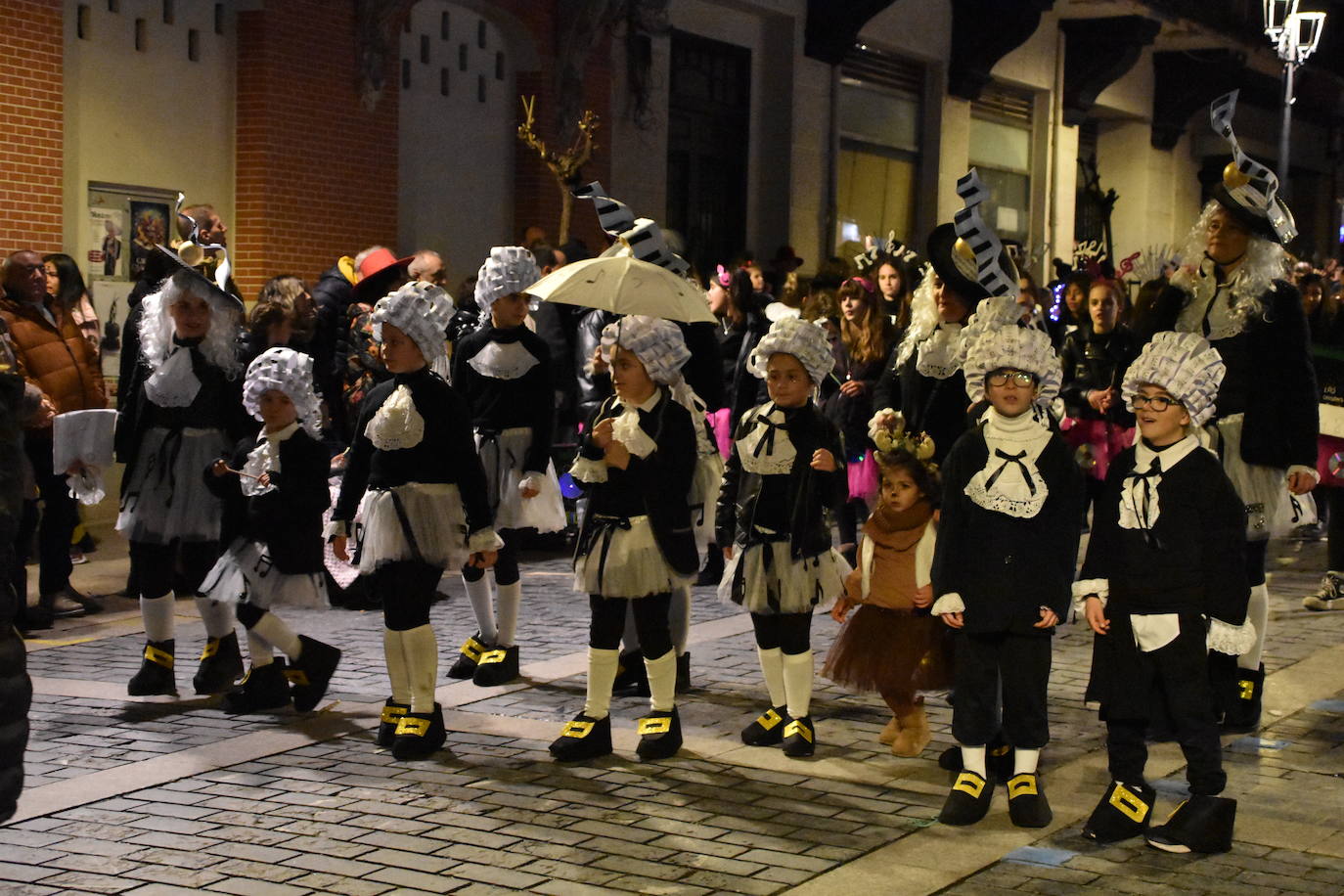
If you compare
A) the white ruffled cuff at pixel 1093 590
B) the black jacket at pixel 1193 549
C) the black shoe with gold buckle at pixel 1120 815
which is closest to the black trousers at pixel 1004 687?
the white ruffled cuff at pixel 1093 590

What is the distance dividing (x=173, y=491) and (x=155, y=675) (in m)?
0.81

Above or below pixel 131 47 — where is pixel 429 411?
below

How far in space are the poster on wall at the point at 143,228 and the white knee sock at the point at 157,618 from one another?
6158 mm

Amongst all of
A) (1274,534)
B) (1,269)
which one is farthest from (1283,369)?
(1,269)

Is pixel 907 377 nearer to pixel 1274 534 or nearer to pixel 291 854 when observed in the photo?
pixel 1274 534

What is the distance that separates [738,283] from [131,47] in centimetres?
506

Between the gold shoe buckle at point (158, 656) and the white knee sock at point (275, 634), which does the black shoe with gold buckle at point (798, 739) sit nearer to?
the white knee sock at point (275, 634)

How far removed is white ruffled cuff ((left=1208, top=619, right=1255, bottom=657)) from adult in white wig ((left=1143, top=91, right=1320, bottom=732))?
5.84ft

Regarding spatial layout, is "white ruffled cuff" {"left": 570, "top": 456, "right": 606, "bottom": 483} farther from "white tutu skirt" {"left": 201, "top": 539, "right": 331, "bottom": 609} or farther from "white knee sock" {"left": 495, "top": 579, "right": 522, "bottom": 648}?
"white knee sock" {"left": 495, "top": 579, "right": 522, "bottom": 648}

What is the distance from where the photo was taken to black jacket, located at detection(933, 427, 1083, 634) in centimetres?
611

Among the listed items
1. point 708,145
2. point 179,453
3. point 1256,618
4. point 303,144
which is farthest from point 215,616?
point 708,145

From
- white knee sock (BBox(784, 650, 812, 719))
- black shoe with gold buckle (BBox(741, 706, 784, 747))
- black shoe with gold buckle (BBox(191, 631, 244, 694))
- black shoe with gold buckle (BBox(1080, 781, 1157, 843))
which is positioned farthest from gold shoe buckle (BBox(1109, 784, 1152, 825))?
black shoe with gold buckle (BBox(191, 631, 244, 694))

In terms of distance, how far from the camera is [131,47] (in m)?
13.7

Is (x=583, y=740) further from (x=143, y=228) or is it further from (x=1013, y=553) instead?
(x=143, y=228)
